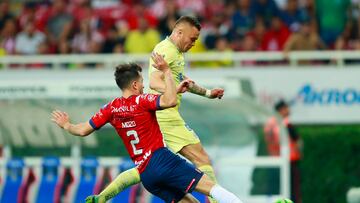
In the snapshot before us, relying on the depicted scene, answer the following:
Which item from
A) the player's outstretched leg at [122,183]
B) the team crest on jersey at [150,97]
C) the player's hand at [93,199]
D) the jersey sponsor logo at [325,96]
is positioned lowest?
the player's hand at [93,199]

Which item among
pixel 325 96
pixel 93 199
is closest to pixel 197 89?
pixel 93 199

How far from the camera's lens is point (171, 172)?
15469 millimetres

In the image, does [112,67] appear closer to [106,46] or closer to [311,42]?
[106,46]

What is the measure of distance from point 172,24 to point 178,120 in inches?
328

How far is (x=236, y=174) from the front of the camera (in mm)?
23203

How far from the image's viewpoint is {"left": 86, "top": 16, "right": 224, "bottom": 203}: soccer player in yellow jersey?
16.2 m

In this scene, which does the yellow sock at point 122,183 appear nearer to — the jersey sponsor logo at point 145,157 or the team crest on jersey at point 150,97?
the jersey sponsor logo at point 145,157

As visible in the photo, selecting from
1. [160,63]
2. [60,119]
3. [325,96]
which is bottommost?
[325,96]

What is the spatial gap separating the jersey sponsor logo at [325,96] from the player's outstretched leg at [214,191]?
979 centimetres

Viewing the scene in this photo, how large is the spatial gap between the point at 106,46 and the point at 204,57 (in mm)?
1940

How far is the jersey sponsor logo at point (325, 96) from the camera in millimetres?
25125

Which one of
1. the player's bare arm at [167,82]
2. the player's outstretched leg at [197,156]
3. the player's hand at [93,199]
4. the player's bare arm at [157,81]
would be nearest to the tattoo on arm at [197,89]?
the player's bare arm at [157,81]

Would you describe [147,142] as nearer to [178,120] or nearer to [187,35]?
[178,120]

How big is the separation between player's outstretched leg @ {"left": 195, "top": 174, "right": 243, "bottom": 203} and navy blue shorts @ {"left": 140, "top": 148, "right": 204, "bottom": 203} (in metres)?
0.05
